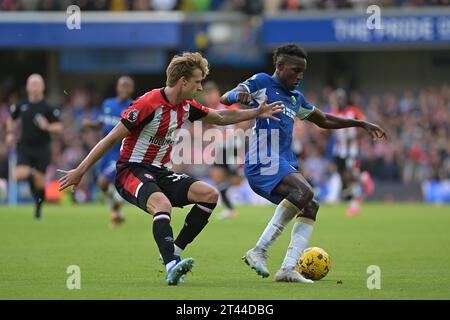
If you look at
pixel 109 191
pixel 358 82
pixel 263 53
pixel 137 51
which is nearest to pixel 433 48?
pixel 358 82

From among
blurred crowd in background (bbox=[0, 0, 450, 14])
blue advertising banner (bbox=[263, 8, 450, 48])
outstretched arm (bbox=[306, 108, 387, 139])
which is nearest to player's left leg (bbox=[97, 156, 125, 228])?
outstretched arm (bbox=[306, 108, 387, 139])

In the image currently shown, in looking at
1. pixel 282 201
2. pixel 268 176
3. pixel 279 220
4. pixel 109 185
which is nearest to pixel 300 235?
pixel 279 220

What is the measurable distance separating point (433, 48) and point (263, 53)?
18.1 ft

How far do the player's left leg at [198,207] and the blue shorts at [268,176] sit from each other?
1.90ft

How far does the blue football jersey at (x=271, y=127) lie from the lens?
10.3m

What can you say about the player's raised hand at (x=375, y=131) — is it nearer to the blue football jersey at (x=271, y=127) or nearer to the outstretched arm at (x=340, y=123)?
the outstretched arm at (x=340, y=123)

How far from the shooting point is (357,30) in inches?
1227

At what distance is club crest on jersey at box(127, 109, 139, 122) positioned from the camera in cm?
948

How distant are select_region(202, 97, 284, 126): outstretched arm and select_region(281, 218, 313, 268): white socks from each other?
1115mm

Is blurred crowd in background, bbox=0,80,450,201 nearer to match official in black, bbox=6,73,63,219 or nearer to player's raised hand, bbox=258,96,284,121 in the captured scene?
match official in black, bbox=6,73,63,219

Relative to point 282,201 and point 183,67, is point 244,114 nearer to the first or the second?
point 183,67

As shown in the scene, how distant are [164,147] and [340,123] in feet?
7.02

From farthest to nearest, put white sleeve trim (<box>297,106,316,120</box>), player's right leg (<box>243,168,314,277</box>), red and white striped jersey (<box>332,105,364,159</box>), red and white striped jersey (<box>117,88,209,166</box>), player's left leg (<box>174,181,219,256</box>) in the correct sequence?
red and white striped jersey (<box>332,105,364,159</box>) < white sleeve trim (<box>297,106,316,120</box>) < player's right leg (<box>243,168,314,277</box>) < player's left leg (<box>174,181,219,256</box>) < red and white striped jersey (<box>117,88,209,166</box>)

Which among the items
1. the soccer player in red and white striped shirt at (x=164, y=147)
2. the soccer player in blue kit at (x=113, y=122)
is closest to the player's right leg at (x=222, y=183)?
the soccer player in blue kit at (x=113, y=122)
